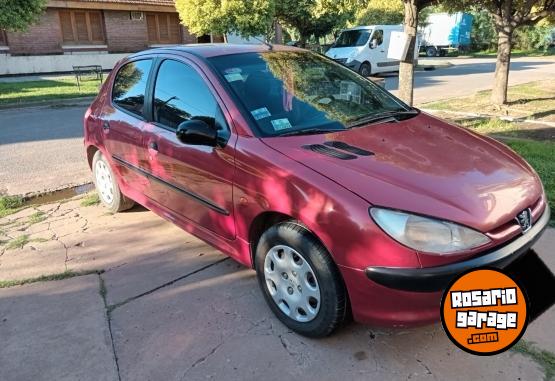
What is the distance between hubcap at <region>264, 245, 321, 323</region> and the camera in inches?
107

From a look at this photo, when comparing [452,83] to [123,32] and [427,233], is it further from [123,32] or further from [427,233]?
[123,32]

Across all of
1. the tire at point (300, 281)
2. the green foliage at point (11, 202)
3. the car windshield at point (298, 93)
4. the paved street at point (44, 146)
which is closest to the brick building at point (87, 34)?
the paved street at point (44, 146)

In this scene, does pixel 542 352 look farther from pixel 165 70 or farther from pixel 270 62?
pixel 165 70

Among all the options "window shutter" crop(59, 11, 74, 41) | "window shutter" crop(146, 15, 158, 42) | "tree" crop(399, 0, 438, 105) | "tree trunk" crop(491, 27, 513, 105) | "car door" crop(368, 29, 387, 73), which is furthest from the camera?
"window shutter" crop(146, 15, 158, 42)

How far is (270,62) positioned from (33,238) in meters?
2.78

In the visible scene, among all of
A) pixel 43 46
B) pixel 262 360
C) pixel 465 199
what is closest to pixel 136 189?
pixel 262 360

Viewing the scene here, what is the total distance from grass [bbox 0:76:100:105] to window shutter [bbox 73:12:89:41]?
5287 millimetres

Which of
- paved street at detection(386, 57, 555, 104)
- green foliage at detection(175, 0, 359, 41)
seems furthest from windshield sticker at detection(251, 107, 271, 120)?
green foliage at detection(175, 0, 359, 41)

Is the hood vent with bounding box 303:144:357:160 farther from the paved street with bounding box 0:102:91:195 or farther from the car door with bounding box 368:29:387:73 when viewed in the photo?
the car door with bounding box 368:29:387:73

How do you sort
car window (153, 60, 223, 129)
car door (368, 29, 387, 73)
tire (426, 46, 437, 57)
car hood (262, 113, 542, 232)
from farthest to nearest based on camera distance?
tire (426, 46, 437, 57), car door (368, 29, 387, 73), car window (153, 60, 223, 129), car hood (262, 113, 542, 232)

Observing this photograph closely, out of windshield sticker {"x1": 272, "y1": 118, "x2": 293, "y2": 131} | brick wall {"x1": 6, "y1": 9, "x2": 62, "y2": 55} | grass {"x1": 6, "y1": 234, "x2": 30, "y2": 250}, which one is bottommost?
grass {"x1": 6, "y1": 234, "x2": 30, "y2": 250}

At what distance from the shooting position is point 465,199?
8.00 ft

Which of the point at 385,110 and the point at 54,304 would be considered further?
the point at 385,110

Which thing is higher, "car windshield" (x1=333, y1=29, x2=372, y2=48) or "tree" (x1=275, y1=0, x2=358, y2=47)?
"tree" (x1=275, y1=0, x2=358, y2=47)
